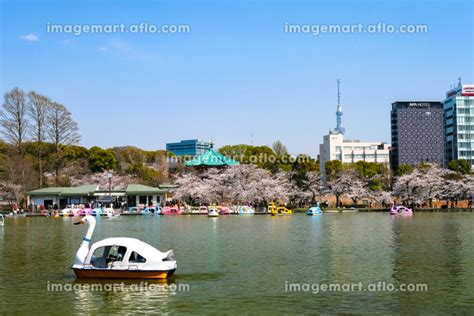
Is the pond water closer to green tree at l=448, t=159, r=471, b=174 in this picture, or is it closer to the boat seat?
the boat seat

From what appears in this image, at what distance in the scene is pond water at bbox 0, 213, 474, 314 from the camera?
17.5m

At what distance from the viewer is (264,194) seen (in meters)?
87.1

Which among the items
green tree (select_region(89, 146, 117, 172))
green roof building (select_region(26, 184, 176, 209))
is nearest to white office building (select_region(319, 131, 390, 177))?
green tree (select_region(89, 146, 117, 172))

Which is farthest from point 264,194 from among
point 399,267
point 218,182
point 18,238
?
point 399,267

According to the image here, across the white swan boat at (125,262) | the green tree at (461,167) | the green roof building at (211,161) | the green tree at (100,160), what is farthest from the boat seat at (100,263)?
the green tree at (461,167)

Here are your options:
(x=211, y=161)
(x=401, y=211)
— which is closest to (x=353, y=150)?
(x=211, y=161)

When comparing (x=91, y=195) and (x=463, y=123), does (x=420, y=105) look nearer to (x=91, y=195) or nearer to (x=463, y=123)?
(x=463, y=123)
